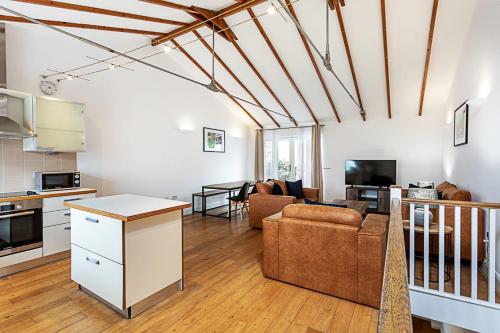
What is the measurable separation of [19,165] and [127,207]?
241 centimetres

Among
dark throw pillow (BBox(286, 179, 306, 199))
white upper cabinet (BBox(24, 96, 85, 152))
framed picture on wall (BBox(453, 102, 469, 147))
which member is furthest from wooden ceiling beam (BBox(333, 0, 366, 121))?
white upper cabinet (BBox(24, 96, 85, 152))

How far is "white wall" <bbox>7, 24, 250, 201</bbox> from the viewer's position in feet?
12.3

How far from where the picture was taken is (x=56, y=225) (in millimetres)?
3359

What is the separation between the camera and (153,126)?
5449 mm

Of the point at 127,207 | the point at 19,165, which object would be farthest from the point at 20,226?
the point at 127,207

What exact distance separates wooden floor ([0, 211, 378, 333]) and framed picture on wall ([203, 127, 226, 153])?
13.4 feet

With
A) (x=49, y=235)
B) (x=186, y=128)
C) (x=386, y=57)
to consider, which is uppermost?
(x=386, y=57)

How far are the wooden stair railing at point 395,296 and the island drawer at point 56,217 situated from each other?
3.89m

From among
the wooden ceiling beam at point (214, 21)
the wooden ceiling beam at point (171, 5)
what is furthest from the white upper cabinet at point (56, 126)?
the wooden ceiling beam at point (214, 21)

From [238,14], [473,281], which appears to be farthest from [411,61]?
[473,281]

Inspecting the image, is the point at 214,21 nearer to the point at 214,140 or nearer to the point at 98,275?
the point at 214,140

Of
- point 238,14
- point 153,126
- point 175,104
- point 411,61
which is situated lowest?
point 153,126

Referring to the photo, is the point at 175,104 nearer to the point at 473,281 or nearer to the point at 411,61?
the point at 411,61

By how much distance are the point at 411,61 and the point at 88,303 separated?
6.30 m
